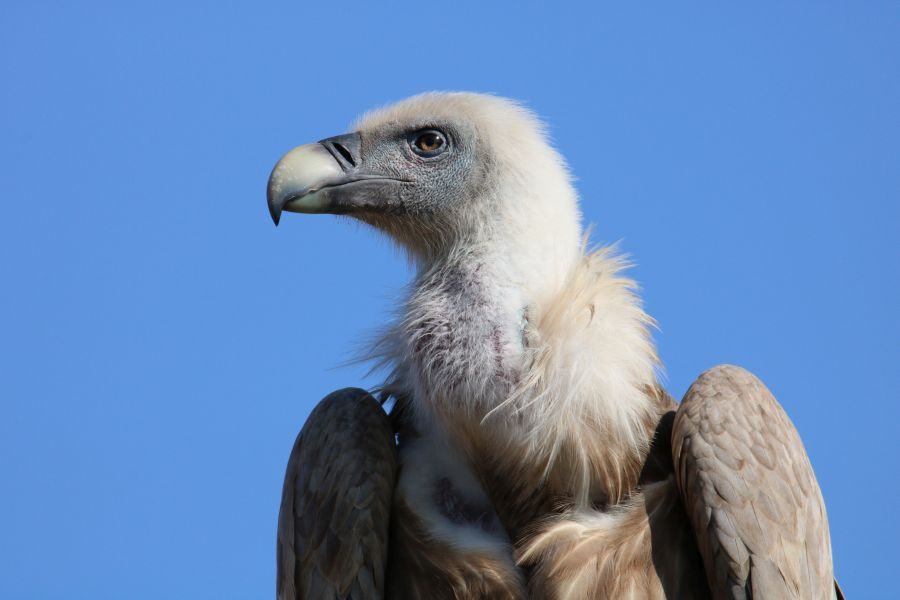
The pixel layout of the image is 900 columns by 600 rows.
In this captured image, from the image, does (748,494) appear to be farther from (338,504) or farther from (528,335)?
(338,504)

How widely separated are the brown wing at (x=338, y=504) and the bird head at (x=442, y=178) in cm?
70

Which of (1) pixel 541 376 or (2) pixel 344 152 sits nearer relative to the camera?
(1) pixel 541 376

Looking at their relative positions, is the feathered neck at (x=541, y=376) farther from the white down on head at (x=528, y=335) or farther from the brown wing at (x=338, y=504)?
the brown wing at (x=338, y=504)

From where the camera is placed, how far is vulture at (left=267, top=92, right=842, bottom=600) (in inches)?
170

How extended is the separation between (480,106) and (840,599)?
2.23 metres

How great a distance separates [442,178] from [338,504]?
125 cm

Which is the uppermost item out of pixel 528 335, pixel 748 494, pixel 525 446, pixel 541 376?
pixel 528 335

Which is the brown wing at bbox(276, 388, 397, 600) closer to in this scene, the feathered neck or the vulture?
the vulture

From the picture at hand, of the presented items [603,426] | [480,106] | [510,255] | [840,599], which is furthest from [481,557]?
[480,106]

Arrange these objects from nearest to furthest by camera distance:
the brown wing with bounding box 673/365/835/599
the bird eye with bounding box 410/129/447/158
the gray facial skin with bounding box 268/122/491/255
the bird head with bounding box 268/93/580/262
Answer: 1. the brown wing with bounding box 673/365/835/599
2. the bird head with bounding box 268/93/580/262
3. the gray facial skin with bounding box 268/122/491/255
4. the bird eye with bounding box 410/129/447/158

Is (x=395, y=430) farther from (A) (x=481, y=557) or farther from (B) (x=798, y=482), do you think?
(B) (x=798, y=482)

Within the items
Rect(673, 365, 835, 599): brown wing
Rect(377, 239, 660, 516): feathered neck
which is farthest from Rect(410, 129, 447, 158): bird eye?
Rect(673, 365, 835, 599): brown wing

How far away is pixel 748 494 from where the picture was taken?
4242 millimetres

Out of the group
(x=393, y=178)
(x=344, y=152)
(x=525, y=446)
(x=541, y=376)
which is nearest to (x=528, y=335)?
Result: (x=541, y=376)
